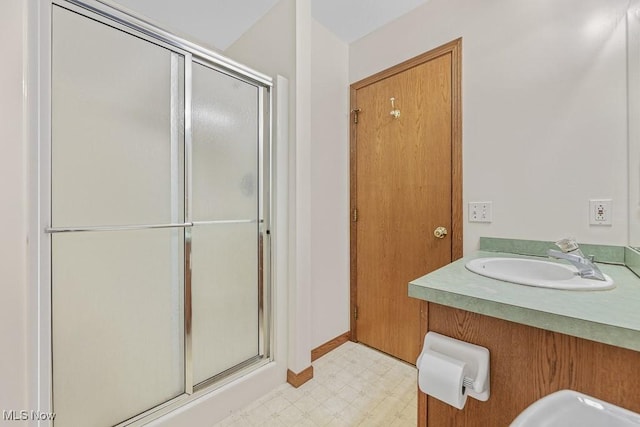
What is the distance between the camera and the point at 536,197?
142 centimetres

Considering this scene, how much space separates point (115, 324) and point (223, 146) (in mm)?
990

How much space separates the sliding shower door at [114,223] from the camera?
1027 mm

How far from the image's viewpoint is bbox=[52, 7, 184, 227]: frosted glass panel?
1020 millimetres

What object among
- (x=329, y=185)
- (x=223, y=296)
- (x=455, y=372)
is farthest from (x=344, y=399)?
(x=329, y=185)

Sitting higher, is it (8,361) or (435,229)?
(435,229)

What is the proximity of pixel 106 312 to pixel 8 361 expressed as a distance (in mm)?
283

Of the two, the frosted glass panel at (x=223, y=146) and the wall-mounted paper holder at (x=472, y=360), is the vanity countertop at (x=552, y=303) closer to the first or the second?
the wall-mounted paper holder at (x=472, y=360)

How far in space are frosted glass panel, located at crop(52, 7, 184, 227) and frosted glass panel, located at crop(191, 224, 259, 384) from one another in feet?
0.89

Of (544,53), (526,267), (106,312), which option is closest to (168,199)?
(106,312)

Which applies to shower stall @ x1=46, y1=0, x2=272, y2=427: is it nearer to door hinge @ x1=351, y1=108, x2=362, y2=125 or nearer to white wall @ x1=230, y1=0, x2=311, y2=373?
white wall @ x1=230, y1=0, x2=311, y2=373

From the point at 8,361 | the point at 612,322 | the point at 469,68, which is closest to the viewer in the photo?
the point at 612,322

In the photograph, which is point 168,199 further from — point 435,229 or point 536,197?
point 536,197

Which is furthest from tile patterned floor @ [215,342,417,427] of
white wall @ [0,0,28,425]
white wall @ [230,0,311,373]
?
white wall @ [0,0,28,425]

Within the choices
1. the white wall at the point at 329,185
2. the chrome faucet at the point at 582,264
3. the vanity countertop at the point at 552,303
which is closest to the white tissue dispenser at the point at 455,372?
the vanity countertop at the point at 552,303
